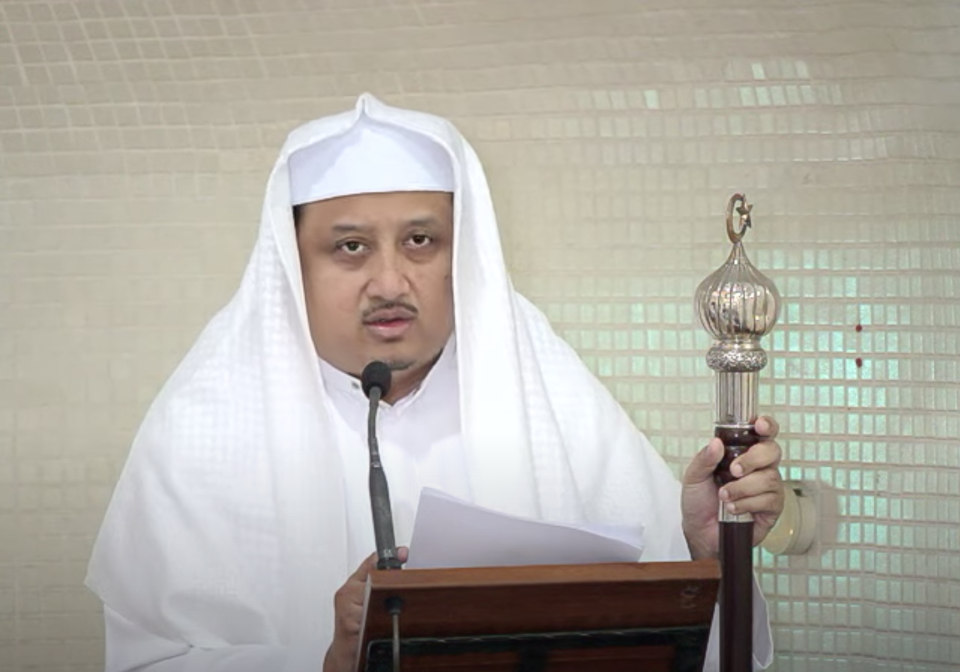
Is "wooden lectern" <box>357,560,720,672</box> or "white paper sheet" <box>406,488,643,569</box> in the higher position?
"white paper sheet" <box>406,488,643,569</box>

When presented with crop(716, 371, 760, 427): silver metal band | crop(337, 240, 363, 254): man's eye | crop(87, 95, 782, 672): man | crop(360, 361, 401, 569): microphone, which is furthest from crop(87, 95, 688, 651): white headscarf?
crop(360, 361, 401, 569): microphone

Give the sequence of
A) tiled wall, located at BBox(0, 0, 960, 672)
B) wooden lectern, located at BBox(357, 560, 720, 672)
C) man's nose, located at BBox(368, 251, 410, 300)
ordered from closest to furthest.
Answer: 1. wooden lectern, located at BBox(357, 560, 720, 672)
2. man's nose, located at BBox(368, 251, 410, 300)
3. tiled wall, located at BBox(0, 0, 960, 672)

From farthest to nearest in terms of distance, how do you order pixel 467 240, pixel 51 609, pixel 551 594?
pixel 51 609
pixel 467 240
pixel 551 594

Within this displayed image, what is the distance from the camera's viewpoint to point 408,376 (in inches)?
146

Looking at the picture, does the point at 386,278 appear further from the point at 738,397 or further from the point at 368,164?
the point at 738,397

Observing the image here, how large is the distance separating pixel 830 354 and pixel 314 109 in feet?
4.52

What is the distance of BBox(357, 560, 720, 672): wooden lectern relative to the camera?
2.58 meters

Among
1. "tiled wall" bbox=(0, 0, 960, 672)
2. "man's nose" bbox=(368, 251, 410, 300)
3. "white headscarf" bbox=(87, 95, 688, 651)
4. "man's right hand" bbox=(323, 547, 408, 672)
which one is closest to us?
"man's right hand" bbox=(323, 547, 408, 672)

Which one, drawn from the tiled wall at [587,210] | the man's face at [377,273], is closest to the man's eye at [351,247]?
the man's face at [377,273]

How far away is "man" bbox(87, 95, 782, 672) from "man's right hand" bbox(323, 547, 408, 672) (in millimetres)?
417

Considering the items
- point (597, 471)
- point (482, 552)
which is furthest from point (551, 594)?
point (597, 471)

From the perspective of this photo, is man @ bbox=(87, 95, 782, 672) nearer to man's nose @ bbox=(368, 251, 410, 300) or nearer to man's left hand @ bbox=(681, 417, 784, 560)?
man's nose @ bbox=(368, 251, 410, 300)

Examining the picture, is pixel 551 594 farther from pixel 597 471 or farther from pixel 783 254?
pixel 783 254

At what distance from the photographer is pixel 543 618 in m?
2.67
